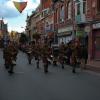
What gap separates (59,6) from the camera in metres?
56.7

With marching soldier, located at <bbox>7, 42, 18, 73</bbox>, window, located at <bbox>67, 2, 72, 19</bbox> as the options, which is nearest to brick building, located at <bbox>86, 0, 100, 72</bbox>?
window, located at <bbox>67, 2, 72, 19</bbox>

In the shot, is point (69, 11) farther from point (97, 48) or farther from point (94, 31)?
point (97, 48)

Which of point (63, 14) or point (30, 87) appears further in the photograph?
point (63, 14)

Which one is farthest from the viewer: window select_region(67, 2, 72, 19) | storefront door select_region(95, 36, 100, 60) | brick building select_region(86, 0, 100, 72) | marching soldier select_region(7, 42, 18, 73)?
window select_region(67, 2, 72, 19)

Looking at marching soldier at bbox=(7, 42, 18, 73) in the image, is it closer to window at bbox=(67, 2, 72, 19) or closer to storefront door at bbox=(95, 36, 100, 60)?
storefront door at bbox=(95, 36, 100, 60)

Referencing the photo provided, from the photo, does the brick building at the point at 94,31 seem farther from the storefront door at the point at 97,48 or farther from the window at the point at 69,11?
the window at the point at 69,11

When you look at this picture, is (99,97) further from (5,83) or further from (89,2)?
(89,2)

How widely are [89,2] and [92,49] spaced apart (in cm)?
481

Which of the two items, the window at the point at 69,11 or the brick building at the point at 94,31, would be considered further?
the window at the point at 69,11

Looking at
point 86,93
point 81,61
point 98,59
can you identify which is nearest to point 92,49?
point 98,59

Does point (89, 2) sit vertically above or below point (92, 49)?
above

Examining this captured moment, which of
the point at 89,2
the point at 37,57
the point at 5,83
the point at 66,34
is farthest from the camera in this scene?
the point at 66,34

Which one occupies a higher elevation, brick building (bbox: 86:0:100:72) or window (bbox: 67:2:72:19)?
window (bbox: 67:2:72:19)

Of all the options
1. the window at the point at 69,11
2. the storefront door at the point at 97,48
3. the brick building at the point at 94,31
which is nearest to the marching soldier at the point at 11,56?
the brick building at the point at 94,31
